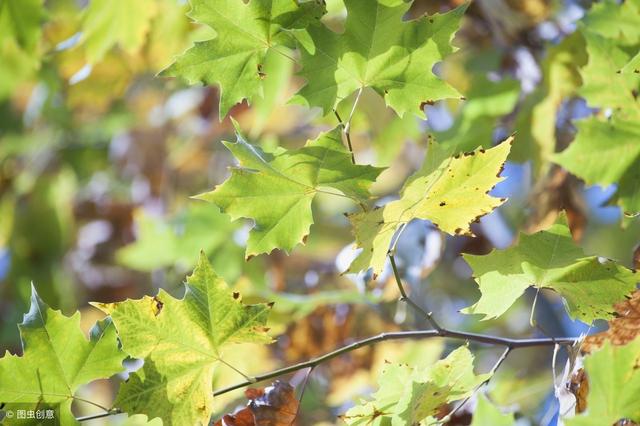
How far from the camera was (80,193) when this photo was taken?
329cm

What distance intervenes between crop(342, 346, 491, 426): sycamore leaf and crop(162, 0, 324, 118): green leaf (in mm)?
310

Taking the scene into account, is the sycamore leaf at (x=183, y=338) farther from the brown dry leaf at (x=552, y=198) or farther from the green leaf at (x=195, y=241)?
the green leaf at (x=195, y=241)

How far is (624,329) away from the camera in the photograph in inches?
31.4

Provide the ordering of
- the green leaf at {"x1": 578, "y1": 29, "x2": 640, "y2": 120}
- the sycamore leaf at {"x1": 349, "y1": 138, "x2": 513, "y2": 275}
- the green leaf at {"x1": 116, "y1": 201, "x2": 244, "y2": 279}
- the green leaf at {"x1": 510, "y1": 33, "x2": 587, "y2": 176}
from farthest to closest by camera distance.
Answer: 1. the green leaf at {"x1": 116, "y1": 201, "x2": 244, "y2": 279}
2. the green leaf at {"x1": 510, "y1": 33, "x2": 587, "y2": 176}
3. the green leaf at {"x1": 578, "y1": 29, "x2": 640, "y2": 120}
4. the sycamore leaf at {"x1": 349, "y1": 138, "x2": 513, "y2": 275}

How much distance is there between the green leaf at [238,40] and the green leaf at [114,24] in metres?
0.62

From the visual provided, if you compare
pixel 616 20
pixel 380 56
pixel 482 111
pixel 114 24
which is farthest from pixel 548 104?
pixel 114 24

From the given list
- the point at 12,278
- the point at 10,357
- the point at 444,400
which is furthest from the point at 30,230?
the point at 444,400

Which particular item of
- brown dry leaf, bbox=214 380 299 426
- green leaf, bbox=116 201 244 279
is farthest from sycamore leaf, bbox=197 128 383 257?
green leaf, bbox=116 201 244 279

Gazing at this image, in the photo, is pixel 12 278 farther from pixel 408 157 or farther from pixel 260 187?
pixel 260 187

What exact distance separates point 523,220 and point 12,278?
1.92 m

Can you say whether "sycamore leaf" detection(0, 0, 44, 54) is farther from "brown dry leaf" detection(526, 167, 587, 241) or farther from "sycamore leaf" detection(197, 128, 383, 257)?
"brown dry leaf" detection(526, 167, 587, 241)

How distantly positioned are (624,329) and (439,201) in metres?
0.21

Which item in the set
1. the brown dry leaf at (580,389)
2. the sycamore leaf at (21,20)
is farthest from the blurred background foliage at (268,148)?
the brown dry leaf at (580,389)

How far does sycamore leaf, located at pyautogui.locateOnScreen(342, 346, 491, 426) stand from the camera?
0.77m
